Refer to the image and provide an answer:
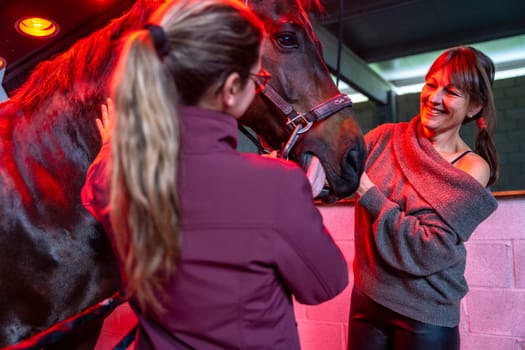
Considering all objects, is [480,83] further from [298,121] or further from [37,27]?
[37,27]

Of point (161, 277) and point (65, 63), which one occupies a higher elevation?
point (65, 63)

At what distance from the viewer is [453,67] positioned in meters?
1.28

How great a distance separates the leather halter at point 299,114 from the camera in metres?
1.12

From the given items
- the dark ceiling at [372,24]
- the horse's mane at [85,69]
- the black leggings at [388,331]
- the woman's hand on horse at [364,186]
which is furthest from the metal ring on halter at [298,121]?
the dark ceiling at [372,24]

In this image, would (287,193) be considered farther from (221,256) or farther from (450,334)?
(450,334)

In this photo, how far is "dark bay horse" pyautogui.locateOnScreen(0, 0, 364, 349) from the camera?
1.02 meters

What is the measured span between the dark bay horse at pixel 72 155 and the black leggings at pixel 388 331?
38cm

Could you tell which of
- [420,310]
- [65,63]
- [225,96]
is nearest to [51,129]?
[65,63]

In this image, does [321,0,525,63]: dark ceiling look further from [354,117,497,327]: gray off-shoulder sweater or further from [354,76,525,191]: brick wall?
[354,117,497,327]: gray off-shoulder sweater

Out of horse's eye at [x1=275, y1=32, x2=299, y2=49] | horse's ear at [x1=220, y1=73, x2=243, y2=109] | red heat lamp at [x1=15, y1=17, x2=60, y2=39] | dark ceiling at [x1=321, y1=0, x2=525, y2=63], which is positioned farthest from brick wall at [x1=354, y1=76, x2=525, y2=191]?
horse's ear at [x1=220, y1=73, x2=243, y2=109]

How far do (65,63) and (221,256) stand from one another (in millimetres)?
748

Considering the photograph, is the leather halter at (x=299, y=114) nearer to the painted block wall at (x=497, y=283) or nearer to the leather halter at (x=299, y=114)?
the leather halter at (x=299, y=114)

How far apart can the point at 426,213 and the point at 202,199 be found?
0.77 m

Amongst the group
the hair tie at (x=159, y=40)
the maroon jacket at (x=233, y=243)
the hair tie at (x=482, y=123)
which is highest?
the hair tie at (x=482, y=123)
